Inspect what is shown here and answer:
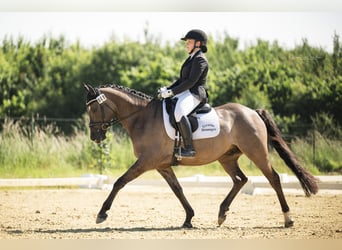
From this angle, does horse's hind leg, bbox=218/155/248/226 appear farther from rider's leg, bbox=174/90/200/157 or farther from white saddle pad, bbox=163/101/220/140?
rider's leg, bbox=174/90/200/157

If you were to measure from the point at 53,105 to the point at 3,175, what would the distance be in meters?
5.48

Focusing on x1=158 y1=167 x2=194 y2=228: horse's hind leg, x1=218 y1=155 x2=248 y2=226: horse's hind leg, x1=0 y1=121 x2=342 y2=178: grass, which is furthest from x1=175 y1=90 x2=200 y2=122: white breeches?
x1=0 y1=121 x2=342 y2=178: grass

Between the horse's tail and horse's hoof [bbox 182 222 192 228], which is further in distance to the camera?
the horse's tail

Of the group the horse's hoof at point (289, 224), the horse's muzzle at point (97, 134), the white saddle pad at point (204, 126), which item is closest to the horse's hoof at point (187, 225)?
the white saddle pad at point (204, 126)

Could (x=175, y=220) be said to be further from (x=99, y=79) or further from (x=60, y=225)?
(x=99, y=79)

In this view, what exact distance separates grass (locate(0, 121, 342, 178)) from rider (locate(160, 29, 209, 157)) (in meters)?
4.44

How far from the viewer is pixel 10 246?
20.4ft

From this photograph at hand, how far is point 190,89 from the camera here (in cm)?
720

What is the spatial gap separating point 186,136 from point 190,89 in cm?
54

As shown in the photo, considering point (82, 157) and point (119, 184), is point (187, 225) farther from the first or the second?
point (82, 157)

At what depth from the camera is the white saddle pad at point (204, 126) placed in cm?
711

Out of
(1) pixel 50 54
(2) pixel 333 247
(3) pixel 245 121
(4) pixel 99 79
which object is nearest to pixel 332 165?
(3) pixel 245 121

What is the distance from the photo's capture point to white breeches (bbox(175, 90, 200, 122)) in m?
7.03

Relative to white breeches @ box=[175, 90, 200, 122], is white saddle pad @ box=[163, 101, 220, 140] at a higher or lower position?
lower
